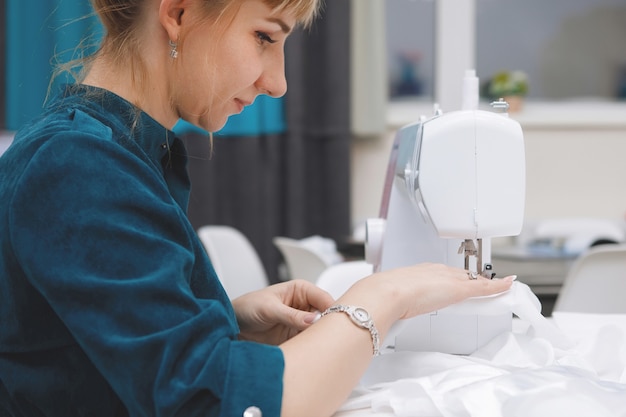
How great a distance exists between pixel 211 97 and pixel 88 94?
16cm

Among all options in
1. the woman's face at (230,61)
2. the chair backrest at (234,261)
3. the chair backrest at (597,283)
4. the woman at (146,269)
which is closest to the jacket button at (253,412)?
the woman at (146,269)

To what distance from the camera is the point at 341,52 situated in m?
3.84

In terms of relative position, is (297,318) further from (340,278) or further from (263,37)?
(340,278)

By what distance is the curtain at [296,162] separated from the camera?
3812mm

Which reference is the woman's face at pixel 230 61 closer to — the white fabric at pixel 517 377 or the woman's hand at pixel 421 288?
the woman's hand at pixel 421 288

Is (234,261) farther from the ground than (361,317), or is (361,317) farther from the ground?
(361,317)

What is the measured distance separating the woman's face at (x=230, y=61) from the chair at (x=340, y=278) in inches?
27.8

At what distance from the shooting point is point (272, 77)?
3.66 feet

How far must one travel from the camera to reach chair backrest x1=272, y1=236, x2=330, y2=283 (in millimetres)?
2625

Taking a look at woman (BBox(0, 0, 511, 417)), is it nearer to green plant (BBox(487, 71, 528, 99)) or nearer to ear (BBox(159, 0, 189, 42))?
ear (BBox(159, 0, 189, 42))

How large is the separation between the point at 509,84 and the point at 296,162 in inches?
45.1

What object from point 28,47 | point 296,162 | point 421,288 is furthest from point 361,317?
point 28,47

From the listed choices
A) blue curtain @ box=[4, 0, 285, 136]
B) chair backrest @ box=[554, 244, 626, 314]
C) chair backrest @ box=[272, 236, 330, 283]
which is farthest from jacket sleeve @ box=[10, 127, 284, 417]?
blue curtain @ box=[4, 0, 285, 136]

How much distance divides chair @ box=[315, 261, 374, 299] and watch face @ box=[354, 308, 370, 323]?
0.76 metres
